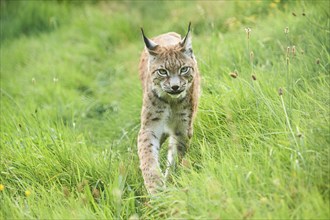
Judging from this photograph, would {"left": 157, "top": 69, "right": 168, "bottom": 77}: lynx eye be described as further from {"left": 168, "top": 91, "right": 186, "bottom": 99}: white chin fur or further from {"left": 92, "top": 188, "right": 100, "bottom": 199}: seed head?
{"left": 92, "top": 188, "right": 100, "bottom": 199}: seed head

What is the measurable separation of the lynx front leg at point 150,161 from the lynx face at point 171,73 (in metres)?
0.39

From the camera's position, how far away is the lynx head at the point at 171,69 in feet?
17.3

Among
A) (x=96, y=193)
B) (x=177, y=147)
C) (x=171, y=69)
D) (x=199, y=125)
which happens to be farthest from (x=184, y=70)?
(x=96, y=193)

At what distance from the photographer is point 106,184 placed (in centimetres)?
512

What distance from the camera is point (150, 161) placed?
5.24 meters

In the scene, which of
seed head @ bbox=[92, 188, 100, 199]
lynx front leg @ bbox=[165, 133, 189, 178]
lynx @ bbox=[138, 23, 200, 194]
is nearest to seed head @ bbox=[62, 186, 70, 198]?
seed head @ bbox=[92, 188, 100, 199]

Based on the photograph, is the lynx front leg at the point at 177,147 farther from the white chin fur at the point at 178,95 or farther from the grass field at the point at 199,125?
the white chin fur at the point at 178,95

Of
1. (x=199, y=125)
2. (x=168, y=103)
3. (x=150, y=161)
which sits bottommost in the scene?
(x=150, y=161)

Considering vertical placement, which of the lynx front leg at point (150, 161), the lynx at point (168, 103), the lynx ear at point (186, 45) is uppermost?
the lynx ear at point (186, 45)

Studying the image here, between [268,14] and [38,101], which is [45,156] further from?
[268,14]

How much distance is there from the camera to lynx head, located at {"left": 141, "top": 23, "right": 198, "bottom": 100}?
17.3 ft

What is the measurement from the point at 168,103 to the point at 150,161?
0.57m

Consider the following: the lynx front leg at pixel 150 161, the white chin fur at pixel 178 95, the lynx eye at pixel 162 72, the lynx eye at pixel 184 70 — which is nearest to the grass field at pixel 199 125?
the lynx front leg at pixel 150 161

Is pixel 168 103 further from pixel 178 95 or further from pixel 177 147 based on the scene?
pixel 177 147
